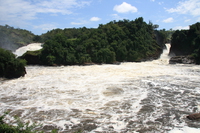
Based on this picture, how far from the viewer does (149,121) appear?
28.5 ft

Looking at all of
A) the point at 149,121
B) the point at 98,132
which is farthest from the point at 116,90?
the point at 98,132

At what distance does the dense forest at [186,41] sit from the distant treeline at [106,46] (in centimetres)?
417

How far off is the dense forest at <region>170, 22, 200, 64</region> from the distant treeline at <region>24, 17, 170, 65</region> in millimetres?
4167

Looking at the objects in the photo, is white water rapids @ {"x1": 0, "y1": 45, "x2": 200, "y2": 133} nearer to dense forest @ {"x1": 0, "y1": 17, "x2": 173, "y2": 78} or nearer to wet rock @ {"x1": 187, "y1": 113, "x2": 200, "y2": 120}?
wet rock @ {"x1": 187, "y1": 113, "x2": 200, "y2": 120}

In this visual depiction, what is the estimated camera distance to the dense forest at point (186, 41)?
36.9 metres

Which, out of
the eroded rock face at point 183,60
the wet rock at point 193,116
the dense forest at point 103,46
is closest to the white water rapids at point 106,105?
the wet rock at point 193,116

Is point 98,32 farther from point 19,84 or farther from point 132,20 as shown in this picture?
point 19,84

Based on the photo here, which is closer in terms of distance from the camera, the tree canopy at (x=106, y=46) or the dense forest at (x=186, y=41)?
the tree canopy at (x=106, y=46)

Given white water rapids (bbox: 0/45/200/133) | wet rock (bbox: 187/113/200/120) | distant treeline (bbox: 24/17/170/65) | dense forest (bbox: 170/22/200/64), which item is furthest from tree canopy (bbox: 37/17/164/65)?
wet rock (bbox: 187/113/200/120)

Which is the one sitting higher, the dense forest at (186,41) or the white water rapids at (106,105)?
the dense forest at (186,41)

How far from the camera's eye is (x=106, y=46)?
3612 cm

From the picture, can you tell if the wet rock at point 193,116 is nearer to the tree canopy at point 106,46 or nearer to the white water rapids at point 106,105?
the white water rapids at point 106,105

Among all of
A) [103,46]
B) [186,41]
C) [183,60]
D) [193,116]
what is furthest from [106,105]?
[186,41]

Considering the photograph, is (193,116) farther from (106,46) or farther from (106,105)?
(106,46)
